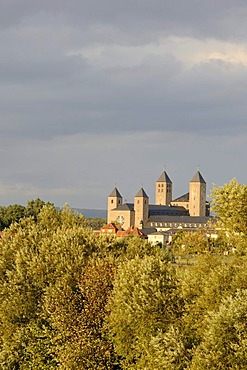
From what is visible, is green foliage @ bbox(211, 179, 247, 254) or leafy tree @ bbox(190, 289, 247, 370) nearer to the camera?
leafy tree @ bbox(190, 289, 247, 370)

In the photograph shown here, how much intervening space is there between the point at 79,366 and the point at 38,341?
4.31m

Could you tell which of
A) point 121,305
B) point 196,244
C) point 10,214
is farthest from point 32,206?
point 121,305

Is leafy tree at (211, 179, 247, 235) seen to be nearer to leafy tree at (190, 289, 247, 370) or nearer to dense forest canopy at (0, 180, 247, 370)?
dense forest canopy at (0, 180, 247, 370)

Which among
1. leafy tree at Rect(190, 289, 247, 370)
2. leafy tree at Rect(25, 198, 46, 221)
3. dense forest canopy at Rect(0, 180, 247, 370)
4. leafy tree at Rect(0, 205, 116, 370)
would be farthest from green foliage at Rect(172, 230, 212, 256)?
leafy tree at Rect(25, 198, 46, 221)

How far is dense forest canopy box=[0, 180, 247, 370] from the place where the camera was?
35438 millimetres

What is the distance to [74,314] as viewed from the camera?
4388cm

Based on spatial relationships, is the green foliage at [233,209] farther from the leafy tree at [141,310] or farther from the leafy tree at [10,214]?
the leafy tree at [10,214]

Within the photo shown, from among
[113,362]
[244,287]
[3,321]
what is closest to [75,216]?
[3,321]

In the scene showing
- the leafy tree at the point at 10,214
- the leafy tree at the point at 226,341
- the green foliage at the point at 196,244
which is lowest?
the leafy tree at the point at 226,341

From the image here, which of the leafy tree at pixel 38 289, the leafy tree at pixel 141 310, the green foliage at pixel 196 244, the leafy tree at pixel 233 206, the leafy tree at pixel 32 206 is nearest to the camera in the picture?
the leafy tree at pixel 233 206

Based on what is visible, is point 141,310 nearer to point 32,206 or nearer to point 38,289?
point 38,289

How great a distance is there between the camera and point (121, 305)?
41.0 meters

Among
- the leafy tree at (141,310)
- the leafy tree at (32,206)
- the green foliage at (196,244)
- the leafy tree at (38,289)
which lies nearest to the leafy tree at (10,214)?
the leafy tree at (32,206)

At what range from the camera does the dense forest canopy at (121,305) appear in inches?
1395
